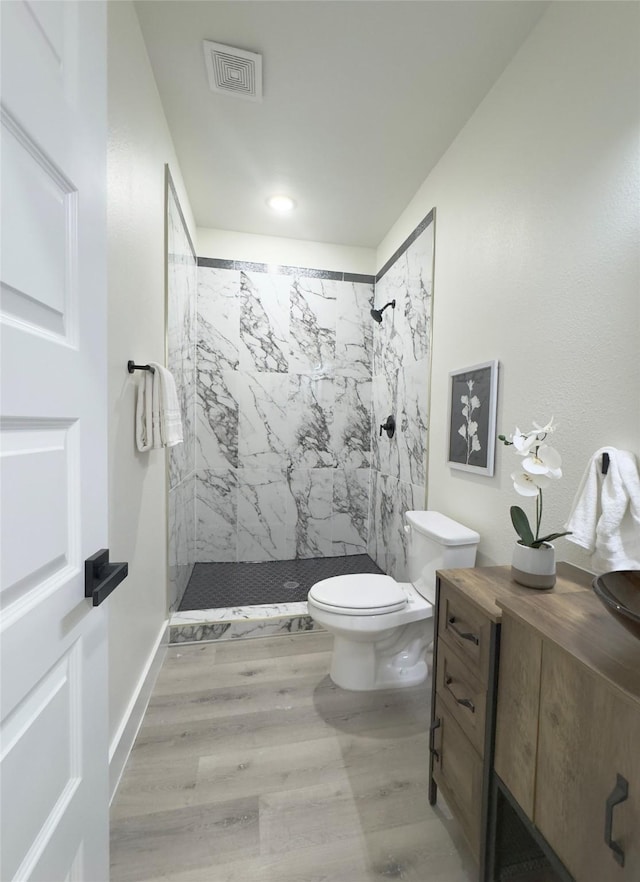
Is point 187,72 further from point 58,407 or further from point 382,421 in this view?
point 382,421

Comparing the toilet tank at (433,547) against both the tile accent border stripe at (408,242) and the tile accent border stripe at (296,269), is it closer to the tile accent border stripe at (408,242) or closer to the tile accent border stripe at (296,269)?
the tile accent border stripe at (408,242)

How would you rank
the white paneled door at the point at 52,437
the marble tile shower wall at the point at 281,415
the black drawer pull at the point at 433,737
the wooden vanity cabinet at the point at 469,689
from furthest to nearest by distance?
the marble tile shower wall at the point at 281,415 < the black drawer pull at the point at 433,737 < the wooden vanity cabinet at the point at 469,689 < the white paneled door at the point at 52,437

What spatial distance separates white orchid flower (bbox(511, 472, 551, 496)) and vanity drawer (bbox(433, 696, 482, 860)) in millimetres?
712

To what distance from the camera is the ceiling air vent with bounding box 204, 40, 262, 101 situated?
1418mm

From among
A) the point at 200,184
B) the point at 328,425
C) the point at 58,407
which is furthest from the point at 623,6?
the point at 328,425

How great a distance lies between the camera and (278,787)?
124 cm

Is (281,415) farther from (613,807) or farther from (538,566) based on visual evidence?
(613,807)

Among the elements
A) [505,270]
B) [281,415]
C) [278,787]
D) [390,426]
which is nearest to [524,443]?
[505,270]

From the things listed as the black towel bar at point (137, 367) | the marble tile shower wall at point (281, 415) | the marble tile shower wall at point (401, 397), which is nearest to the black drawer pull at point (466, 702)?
the marble tile shower wall at point (401, 397)

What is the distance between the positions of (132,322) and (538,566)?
62.4 inches

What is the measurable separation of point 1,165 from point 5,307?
0.16 metres

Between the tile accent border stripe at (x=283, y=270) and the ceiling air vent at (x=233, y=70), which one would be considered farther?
the tile accent border stripe at (x=283, y=270)

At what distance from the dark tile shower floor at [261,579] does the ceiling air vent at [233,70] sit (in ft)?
8.67

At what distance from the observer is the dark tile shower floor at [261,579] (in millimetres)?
2346
